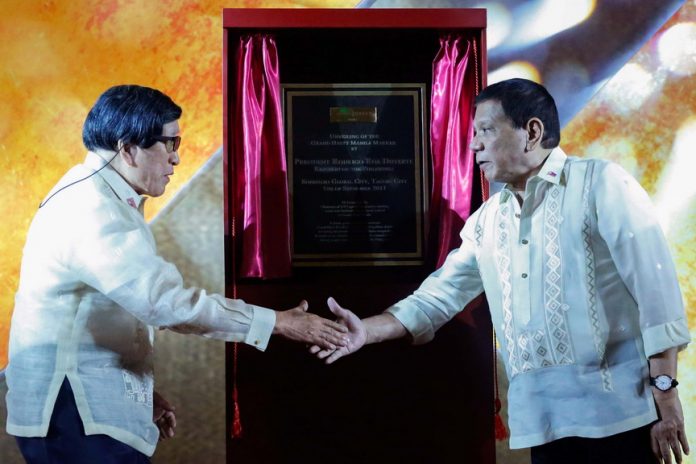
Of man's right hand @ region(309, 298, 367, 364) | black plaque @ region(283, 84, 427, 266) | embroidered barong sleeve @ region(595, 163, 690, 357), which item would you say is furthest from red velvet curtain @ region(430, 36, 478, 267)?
embroidered barong sleeve @ region(595, 163, 690, 357)

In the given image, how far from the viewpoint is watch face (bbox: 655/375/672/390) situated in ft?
7.22

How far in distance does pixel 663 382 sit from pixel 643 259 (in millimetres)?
343

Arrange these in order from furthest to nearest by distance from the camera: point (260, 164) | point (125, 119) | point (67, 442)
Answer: point (260, 164), point (125, 119), point (67, 442)

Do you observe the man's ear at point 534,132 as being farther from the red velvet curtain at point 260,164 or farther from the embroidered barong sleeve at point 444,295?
the red velvet curtain at point 260,164

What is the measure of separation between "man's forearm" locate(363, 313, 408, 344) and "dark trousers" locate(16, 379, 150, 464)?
1012mm

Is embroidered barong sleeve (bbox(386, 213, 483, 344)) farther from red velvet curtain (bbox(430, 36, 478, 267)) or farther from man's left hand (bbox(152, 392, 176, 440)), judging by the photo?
man's left hand (bbox(152, 392, 176, 440))

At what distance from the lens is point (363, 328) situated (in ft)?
9.24

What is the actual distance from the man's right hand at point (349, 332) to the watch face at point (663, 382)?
1.00 metres

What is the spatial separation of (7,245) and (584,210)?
256 cm

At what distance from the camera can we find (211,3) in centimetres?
374

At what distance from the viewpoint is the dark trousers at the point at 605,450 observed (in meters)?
2.27

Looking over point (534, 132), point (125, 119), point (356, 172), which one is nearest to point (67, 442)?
point (125, 119)

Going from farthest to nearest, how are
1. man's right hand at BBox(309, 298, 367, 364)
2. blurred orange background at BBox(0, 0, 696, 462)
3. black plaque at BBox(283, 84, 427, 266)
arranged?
blurred orange background at BBox(0, 0, 696, 462), black plaque at BBox(283, 84, 427, 266), man's right hand at BBox(309, 298, 367, 364)

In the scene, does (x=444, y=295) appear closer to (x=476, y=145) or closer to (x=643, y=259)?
(x=476, y=145)
